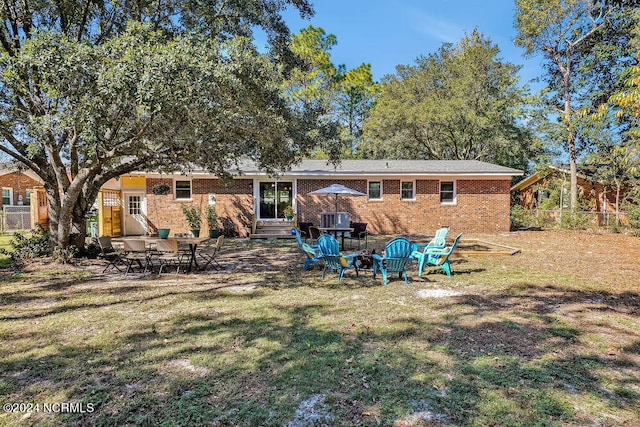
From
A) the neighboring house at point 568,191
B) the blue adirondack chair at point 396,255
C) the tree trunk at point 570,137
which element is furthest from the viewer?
the neighboring house at point 568,191

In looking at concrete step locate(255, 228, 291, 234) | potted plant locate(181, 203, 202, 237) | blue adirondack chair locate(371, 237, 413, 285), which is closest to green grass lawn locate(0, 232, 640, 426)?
blue adirondack chair locate(371, 237, 413, 285)

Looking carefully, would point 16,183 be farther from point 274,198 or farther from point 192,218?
point 274,198

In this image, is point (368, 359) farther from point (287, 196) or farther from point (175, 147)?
point (287, 196)

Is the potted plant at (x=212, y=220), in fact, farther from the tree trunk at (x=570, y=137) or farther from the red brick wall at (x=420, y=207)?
the tree trunk at (x=570, y=137)

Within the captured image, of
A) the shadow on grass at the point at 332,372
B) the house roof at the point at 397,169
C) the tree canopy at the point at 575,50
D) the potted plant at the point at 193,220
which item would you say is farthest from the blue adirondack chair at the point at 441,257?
the tree canopy at the point at 575,50

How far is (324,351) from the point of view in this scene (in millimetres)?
4039

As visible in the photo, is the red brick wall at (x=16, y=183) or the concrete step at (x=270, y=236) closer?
the concrete step at (x=270, y=236)

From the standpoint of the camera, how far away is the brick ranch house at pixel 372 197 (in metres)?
17.0

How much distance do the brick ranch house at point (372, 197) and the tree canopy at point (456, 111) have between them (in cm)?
816

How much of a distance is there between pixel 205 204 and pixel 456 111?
18297mm

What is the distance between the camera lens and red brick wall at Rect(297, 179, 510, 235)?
17766 mm

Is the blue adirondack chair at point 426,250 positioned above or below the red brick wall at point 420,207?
below

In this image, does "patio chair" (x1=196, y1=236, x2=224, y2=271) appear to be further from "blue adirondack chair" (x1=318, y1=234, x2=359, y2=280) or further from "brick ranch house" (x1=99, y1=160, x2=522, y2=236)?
"brick ranch house" (x1=99, y1=160, x2=522, y2=236)

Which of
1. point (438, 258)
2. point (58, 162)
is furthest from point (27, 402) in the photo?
point (58, 162)
